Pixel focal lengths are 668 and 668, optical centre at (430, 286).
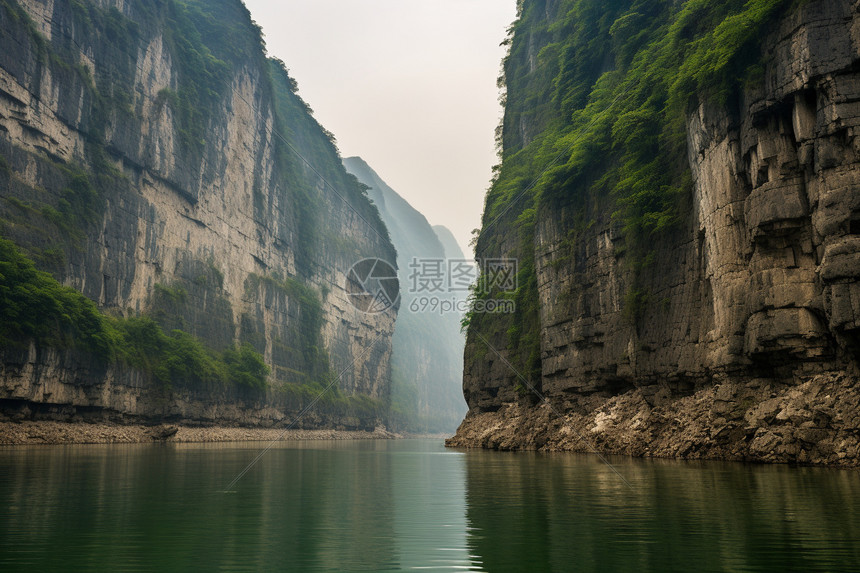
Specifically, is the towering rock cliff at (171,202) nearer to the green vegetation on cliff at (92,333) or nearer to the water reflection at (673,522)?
the green vegetation on cliff at (92,333)

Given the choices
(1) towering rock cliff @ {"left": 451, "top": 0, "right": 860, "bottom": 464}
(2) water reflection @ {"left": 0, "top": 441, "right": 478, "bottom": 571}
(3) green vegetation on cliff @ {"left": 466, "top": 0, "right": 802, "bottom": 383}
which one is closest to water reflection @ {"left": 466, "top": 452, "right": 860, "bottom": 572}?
(2) water reflection @ {"left": 0, "top": 441, "right": 478, "bottom": 571}

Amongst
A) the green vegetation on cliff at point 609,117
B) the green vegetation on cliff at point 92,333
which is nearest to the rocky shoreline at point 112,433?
the green vegetation on cliff at point 92,333

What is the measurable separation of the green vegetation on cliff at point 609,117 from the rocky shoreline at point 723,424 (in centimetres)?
503

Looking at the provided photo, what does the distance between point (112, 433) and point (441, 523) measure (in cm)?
4593

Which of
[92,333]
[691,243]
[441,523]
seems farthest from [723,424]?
[92,333]

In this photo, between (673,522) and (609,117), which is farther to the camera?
(609,117)

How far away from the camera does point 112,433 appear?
49062 mm

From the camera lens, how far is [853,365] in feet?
60.7

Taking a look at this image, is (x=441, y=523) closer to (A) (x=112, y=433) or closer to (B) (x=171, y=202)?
(A) (x=112, y=433)

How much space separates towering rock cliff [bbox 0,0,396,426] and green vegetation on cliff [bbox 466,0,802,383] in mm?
31430

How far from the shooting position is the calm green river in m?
7.17

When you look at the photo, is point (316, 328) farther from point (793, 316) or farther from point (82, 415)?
point (793, 316)

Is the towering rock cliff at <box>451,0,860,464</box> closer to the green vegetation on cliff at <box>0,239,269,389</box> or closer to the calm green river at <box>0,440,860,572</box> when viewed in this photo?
the calm green river at <box>0,440,860,572</box>

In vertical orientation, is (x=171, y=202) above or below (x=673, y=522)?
above
